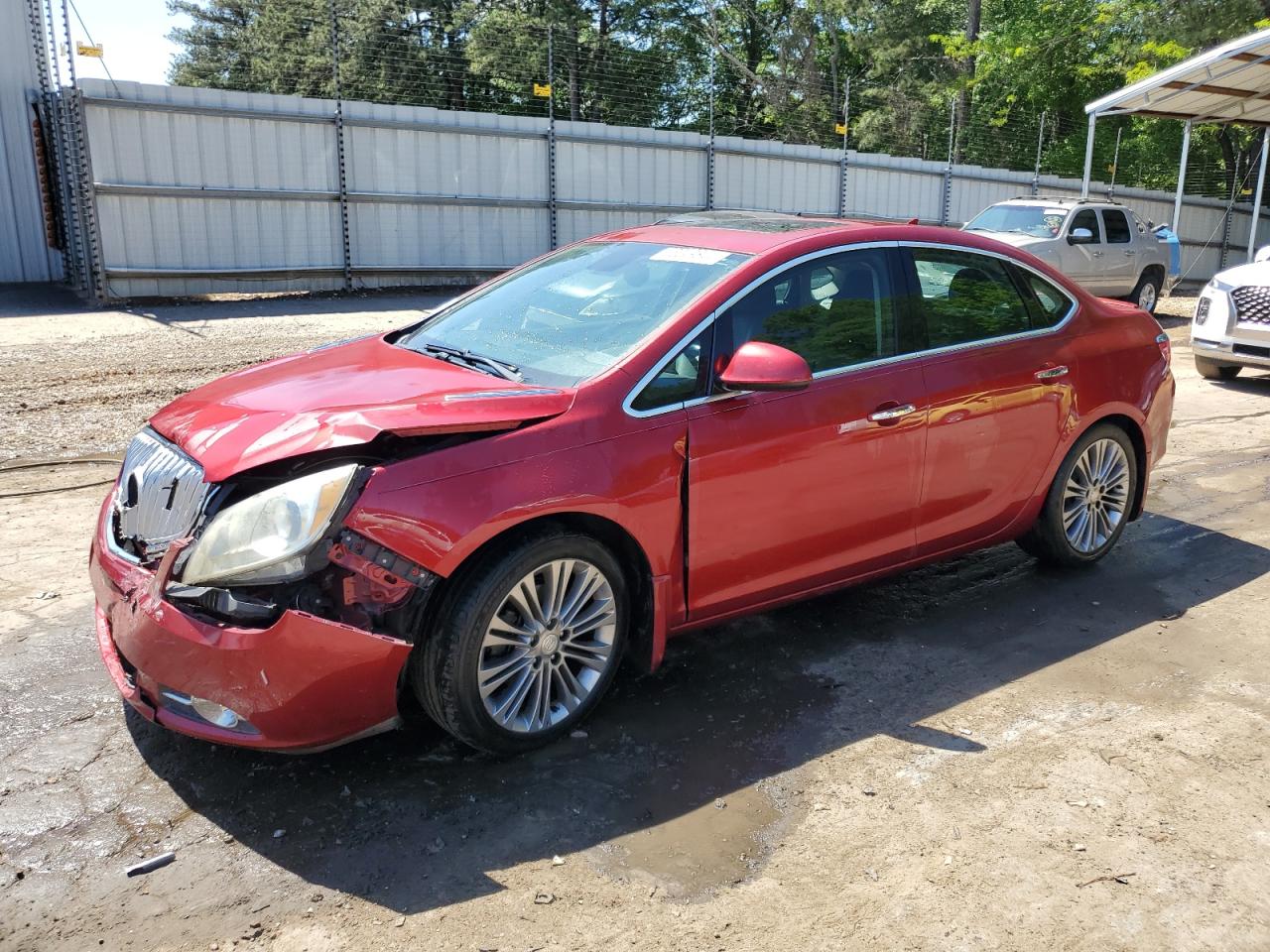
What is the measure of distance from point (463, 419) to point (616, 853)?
4.45 feet

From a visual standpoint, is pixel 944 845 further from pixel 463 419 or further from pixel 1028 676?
pixel 463 419

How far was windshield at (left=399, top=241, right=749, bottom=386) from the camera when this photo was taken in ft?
12.6

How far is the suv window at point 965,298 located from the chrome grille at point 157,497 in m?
2.91

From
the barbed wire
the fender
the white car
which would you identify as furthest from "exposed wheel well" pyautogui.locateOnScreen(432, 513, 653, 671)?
the barbed wire

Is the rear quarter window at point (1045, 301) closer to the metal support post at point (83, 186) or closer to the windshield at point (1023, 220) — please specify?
the windshield at point (1023, 220)

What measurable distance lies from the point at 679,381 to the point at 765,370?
0.30 m

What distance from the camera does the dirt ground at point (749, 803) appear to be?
2.79m

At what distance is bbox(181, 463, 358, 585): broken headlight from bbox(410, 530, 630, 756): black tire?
18.0 inches

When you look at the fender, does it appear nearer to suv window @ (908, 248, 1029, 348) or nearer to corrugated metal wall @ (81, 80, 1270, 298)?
suv window @ (908, 248, 1029, 348)

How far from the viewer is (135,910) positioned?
9.17 ft

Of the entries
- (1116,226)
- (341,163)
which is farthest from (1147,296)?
(341,163)

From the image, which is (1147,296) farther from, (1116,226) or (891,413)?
(891,413)

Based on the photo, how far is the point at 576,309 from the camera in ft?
13.7

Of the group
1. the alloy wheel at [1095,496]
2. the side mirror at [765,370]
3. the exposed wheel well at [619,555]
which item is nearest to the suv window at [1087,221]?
the alloy wheel at [1095,496]
